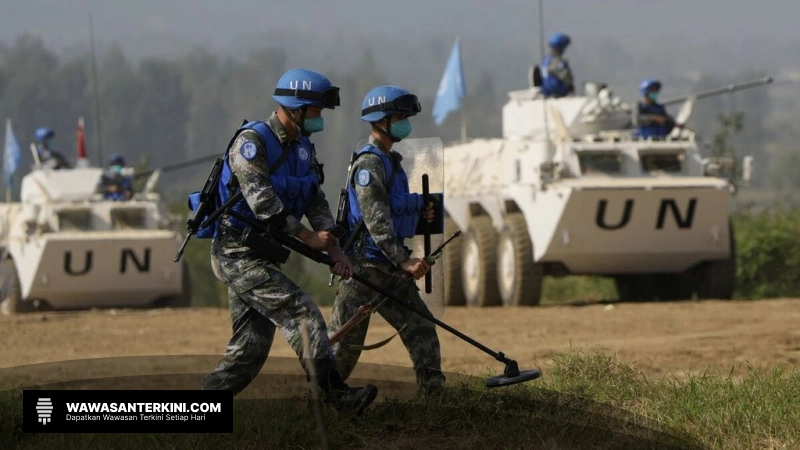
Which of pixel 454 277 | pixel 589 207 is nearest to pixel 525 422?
pixel 589 207

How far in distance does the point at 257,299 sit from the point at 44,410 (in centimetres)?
113

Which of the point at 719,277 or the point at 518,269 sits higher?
the point at 518,269

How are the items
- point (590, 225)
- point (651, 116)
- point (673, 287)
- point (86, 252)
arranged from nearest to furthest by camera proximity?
1. point (590, 225)
2. point (651, 116)
3. point (673, 287)
4. point (86, 252)

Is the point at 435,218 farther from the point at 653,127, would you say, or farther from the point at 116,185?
the point at 116,185

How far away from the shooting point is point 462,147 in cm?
2366

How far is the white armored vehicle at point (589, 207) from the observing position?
1995 centimetres

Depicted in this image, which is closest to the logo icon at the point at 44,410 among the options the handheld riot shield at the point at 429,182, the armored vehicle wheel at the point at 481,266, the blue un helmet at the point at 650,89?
the handheld riot shield at the point at 429,182

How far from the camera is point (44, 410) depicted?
24.2 feet

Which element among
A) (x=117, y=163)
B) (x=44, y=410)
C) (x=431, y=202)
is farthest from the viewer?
(x=117, y=163)

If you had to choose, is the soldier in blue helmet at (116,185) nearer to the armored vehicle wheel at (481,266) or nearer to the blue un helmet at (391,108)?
the armored vehicle wheel at (481,266)

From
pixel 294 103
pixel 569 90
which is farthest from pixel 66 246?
pixel 294 103

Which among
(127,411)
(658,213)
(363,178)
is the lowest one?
(658,213)

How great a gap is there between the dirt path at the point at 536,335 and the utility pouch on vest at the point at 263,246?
405 centimetres

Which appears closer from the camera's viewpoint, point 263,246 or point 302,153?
point 263,246
